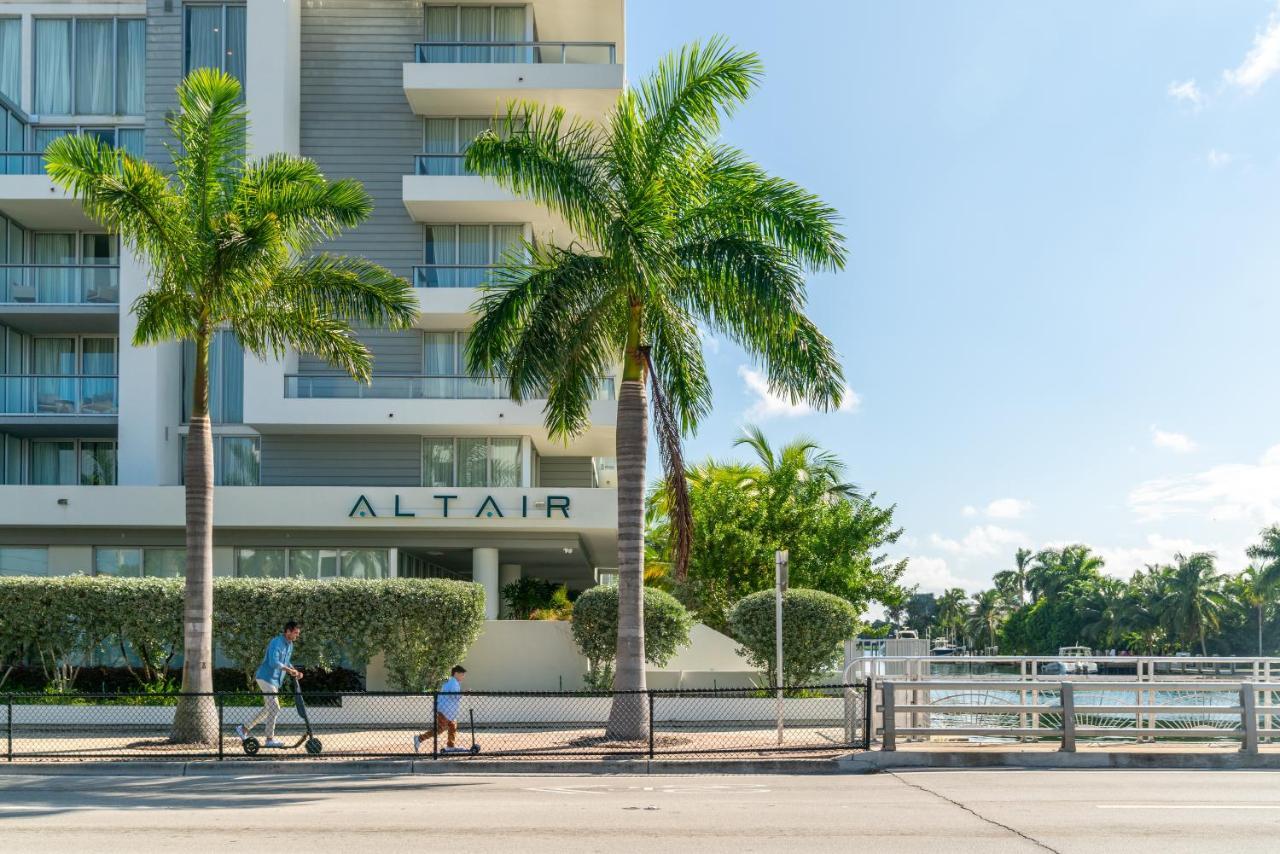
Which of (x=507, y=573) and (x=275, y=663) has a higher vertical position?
(x=507, y=573)

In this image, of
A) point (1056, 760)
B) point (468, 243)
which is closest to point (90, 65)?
point (468, 243)

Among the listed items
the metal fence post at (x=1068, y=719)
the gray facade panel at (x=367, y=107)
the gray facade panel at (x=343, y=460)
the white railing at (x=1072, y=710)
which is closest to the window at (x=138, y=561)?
the gray facade panel at (x=343, y=460)

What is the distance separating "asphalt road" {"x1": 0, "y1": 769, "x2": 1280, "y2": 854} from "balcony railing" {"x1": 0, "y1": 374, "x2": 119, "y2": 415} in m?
18.5

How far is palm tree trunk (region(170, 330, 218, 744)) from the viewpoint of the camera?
19.8m

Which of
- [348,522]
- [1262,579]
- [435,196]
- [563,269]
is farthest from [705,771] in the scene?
[1262,579]

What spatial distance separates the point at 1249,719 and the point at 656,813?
358 inches

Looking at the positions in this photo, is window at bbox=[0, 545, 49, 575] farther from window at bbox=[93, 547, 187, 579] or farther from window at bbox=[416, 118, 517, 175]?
window at bbox=[416, 118, 517, 175]

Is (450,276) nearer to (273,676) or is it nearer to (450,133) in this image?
(450,133)

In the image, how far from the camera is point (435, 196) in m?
32.7

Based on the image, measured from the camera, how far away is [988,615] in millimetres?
156375

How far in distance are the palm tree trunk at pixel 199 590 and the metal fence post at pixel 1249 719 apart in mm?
14943

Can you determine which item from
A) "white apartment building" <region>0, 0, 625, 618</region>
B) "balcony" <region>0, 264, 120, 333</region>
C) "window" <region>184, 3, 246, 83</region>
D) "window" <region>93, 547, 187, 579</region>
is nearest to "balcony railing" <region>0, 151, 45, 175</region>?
"white apartment building" <region>0, 0, 625, 618</region>

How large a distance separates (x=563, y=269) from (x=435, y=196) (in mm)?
13637

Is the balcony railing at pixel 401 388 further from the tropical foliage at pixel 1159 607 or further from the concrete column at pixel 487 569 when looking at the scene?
the tropical foliage at pixel 1159 607
